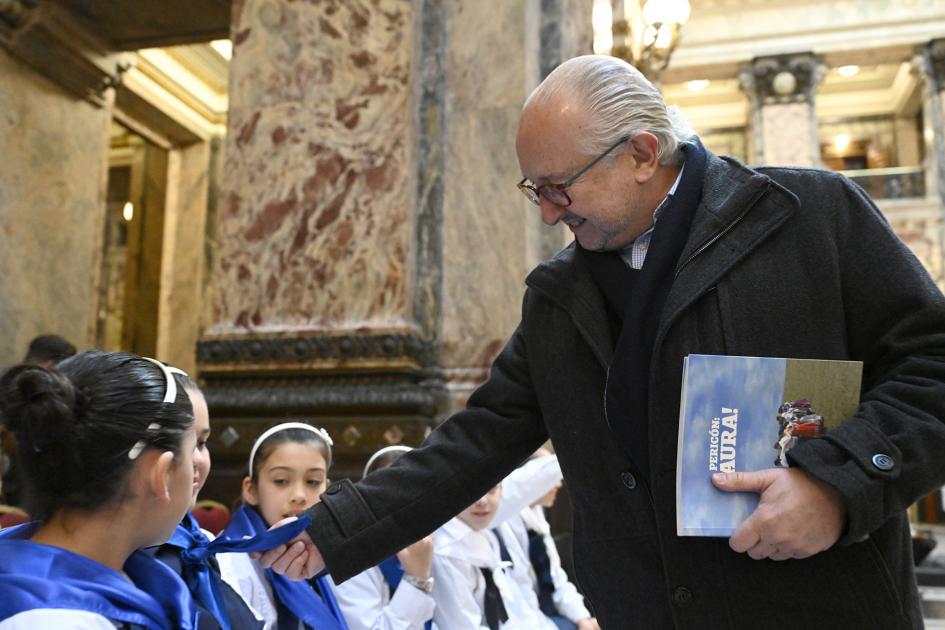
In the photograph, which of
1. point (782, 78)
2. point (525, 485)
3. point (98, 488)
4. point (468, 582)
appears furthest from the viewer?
point (782, 78)

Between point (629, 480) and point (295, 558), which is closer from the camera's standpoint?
point (629, 480)

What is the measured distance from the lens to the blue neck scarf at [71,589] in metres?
1.64

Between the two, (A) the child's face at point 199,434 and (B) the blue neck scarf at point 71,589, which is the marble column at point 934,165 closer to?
(A) the child's face at point 199,434

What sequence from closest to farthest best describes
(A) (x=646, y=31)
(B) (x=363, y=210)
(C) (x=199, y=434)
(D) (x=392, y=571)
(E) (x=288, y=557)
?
(E) (x=288, y=557), (C) (x=199, y=434), (D) (x=392, y=571), (B) (x=363, y=210), (A) (x=646, y=31)

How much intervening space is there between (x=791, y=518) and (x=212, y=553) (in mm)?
1357

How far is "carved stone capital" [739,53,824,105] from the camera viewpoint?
72.2 ft

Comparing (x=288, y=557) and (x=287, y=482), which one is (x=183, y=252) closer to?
(x=287, y=482)

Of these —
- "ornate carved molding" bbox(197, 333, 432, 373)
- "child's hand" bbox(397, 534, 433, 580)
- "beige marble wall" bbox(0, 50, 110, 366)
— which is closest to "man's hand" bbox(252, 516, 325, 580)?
"child's hand" bbox(397, 534, 433, 580)

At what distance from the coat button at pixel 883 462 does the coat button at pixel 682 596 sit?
0.45m

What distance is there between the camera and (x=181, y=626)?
Result: 6.06 ft

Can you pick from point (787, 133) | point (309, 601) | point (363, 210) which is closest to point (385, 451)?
point (309, 601)

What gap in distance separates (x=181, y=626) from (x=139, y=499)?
0.27 meters

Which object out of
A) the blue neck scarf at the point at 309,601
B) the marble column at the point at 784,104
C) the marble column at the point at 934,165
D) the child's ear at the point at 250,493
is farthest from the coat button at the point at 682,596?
the marble column at the point at 784,104

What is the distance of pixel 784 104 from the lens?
886 inches
